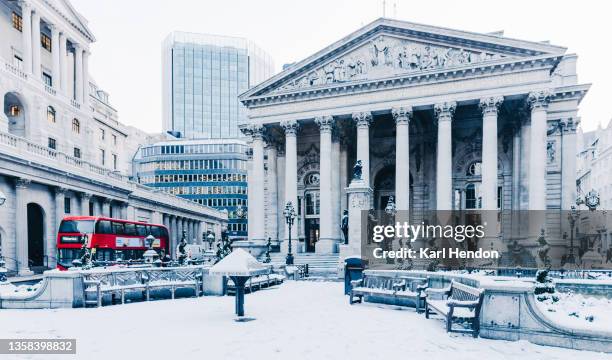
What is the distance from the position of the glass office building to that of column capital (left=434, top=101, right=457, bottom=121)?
57.7m

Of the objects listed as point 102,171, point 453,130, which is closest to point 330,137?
point 453,130

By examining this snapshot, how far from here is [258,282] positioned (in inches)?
728

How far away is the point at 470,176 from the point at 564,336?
30.5 m

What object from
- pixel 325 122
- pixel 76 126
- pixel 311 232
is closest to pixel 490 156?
pixel 325 122

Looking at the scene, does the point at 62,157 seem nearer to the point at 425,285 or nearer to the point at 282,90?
the point at 282,90

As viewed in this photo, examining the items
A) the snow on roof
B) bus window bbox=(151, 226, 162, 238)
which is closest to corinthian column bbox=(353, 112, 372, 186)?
bus window bbox=(151, 226, 162, 238)

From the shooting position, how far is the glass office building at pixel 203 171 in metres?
86.2

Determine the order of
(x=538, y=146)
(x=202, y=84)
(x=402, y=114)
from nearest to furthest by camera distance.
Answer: (x=538, y=146) < (x=402, y=114) < (x=202, y=84)

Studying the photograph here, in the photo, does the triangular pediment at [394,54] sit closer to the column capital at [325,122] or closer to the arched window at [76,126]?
the column capital at [325,122]

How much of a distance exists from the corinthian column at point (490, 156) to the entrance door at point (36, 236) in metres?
32.4

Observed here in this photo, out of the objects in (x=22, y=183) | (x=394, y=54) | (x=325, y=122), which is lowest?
(x=22, y=183)

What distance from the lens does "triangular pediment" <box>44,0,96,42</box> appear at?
38.7m

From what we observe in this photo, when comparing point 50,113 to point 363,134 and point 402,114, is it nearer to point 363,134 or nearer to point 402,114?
point 363,134

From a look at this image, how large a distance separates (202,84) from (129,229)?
117773mm
